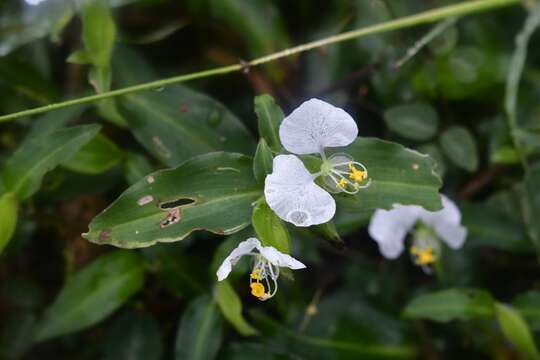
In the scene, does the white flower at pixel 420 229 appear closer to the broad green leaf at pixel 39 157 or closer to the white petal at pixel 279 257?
the white petal at pixel 279 257

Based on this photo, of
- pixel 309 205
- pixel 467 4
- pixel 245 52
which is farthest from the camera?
pixel 245 52

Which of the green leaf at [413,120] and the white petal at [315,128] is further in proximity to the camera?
the green leaf at [413,120]

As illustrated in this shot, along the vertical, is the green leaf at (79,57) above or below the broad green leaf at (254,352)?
above

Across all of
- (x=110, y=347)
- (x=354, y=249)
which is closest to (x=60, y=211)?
(x=110, y=347)

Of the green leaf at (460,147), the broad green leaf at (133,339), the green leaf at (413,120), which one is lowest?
the broad green leaf at (133,339)

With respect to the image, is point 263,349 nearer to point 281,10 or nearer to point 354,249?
point 354,249

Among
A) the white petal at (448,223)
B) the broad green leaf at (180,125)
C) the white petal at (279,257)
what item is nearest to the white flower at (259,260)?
the white petal at (279,257)

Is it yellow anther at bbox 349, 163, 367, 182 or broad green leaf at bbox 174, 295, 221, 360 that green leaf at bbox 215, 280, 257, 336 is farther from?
yellow anther at bbox 349, 163, 367, 182

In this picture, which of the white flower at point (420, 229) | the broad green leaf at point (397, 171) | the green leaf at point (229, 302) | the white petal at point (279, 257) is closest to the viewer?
the white petal at point (279, 257)
